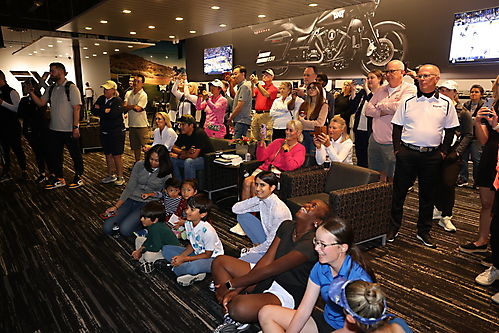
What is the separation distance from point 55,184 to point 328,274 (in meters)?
5.21

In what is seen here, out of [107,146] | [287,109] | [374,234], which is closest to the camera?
[374,234]

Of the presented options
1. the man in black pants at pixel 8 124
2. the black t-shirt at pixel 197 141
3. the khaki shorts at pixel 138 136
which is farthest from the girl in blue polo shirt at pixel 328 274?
the man in black pants at pixel 8 124

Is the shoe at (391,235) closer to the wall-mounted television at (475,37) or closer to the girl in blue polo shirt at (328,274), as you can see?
the girl in blue polo shirt at (328,274)

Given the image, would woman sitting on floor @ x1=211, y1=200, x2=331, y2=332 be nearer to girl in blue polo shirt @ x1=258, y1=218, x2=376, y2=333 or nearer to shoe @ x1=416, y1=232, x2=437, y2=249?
girl in blue polo shirt @ x1=258, y1=218, x2=376, y2=333

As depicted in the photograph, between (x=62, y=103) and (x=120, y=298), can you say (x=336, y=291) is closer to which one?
(x=120, y=298)

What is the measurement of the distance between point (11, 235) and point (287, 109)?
12.4 feet

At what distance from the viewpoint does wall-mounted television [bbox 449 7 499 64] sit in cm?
579

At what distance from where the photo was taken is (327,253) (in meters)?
1.64

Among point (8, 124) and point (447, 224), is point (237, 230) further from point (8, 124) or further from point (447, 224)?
point (8, 124)

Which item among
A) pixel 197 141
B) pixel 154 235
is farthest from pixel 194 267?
pixel 197 141

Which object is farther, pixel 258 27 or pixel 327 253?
pixel 258 27

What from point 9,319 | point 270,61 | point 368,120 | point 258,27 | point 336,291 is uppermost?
point 258,27

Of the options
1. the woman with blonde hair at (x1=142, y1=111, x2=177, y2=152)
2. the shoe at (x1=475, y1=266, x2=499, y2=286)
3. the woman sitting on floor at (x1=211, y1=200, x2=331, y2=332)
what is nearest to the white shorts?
the woman sitting on floor at (x1=211, y1=200, x2=331, y2=332)

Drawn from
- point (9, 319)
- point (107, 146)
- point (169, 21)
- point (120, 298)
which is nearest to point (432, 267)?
point (120, 298)
